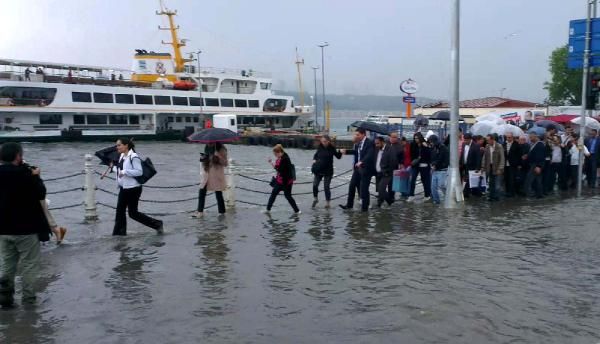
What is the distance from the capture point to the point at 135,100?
56.0 meters

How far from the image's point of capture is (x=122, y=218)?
934 centimetres

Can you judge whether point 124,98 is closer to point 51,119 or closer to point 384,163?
point 51,119

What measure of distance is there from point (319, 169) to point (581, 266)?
631 cm

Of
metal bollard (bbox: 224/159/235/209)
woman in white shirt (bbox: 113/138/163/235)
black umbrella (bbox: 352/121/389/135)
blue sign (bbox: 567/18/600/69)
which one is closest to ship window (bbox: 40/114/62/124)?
metal bollard (bbox: 224/159/235/209)

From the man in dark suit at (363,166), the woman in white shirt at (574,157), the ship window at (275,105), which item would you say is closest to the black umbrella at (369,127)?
the man in dark suit at (363,166)

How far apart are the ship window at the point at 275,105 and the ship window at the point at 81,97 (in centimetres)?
2201

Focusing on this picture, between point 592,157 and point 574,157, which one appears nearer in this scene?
point 574,157

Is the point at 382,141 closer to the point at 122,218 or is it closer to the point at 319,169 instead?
the point at 319,169

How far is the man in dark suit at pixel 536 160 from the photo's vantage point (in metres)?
13.2

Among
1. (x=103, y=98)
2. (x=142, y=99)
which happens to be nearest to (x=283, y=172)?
(x=103, y=98)

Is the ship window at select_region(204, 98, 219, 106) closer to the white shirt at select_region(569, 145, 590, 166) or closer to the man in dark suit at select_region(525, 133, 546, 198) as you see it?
the white shirt at select_region(569, 145, 590, 166)

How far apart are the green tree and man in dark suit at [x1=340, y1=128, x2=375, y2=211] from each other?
6936 cm

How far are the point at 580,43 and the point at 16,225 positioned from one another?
12.6m

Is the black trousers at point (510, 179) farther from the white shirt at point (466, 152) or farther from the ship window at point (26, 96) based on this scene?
the ship window at point (26, 96)
